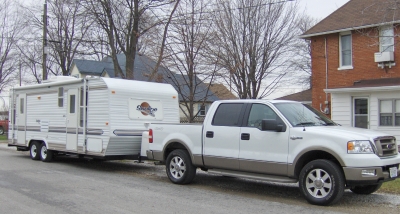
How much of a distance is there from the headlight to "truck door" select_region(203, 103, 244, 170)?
2.30m

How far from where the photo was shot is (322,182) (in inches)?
288

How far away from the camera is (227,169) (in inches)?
348

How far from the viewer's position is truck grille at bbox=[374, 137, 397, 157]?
23.5ft

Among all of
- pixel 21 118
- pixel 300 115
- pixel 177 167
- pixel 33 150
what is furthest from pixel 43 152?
pixel 300 115

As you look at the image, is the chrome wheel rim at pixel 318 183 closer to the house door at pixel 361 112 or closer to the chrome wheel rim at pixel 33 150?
the chrome wheel rim at pixel 33 150

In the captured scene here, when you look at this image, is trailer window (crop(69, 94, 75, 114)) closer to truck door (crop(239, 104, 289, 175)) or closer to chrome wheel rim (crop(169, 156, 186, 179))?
chrome wheel rim (crop(169, 156, 186, 179))

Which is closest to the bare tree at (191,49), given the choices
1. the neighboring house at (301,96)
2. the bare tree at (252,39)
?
the bare tree at (252,39)

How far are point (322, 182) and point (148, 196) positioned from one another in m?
3.32

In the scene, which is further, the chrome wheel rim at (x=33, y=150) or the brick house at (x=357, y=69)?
the brick house at (x=357, y=69)

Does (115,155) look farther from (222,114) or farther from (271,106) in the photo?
(271,106)

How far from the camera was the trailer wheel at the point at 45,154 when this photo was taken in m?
14.1

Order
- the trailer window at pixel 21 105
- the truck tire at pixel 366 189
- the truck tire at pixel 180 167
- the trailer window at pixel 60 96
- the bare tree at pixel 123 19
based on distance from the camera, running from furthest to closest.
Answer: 1. the bare tree at pixel 123 19
2. the trailer window at pixel 21 105
3. the trailer window at pixel 60 96
4. the truck tire at pixel 180 167
5. the truck tire at pixel 366 189

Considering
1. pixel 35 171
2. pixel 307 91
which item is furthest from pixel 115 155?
pixel 307 91

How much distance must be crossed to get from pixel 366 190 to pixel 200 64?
1017 centimetres
